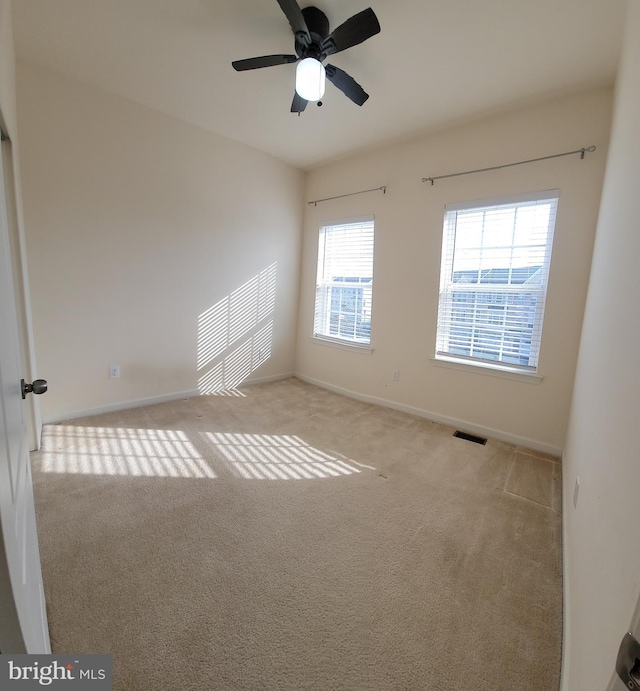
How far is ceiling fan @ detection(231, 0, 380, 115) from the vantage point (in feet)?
5.70

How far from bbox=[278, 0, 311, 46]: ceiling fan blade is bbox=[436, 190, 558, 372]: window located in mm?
1894

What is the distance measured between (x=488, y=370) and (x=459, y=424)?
2.01 feet

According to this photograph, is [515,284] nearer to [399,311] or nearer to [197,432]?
[399,311]

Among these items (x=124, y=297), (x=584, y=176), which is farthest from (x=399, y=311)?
(x=124, y=297)

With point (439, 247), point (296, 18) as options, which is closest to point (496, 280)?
point (439, 247)

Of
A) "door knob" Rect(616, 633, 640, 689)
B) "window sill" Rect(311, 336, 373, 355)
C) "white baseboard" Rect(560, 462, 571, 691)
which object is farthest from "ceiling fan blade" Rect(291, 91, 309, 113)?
"white baseboard" Rect(560, 462, 571, 691)

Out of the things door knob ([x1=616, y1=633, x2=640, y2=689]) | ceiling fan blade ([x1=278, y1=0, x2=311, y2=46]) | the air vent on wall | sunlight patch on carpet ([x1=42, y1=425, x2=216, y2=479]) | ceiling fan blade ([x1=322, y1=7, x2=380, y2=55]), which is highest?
ceiling fan blade ([x1=278, y1=0, x2=311, y2=46])

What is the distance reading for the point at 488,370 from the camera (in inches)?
119

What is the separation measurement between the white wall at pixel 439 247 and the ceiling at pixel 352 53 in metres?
0.23

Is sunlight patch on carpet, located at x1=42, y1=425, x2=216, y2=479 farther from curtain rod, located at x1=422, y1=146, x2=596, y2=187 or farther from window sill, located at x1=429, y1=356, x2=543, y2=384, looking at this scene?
curtain rod, located at x1=422, y1=146, x2=596, y2=187

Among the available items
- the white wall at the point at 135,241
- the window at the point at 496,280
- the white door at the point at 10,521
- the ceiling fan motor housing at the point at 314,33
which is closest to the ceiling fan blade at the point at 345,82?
the ceiling fan motor housing at the point at 314,33

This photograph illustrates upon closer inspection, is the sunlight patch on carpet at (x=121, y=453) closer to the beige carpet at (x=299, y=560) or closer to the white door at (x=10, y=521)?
the beige carpet at (x=299, y=560)

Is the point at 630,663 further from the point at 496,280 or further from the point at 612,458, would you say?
the point at 496,280

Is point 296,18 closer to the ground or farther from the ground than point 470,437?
farther from the ground
